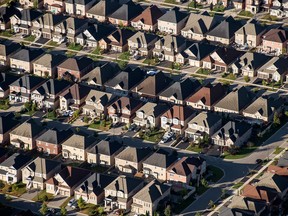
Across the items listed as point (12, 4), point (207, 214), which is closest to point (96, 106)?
point (207, 214)

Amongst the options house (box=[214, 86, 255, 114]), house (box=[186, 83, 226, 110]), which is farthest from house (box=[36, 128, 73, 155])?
house (box=[214, 86, 255, 114])

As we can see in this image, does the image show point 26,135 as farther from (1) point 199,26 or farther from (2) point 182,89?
(1) point 199,26

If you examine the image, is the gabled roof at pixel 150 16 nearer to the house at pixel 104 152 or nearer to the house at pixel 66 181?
the house at pixel 104 152

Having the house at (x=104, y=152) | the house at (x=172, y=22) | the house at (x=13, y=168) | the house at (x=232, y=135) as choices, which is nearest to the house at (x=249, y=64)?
the house at (x=172, y=22)

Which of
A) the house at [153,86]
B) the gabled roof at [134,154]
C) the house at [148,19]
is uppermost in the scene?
the gabled roof at [134,154]

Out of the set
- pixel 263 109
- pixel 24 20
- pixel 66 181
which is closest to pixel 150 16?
pixel 24 20

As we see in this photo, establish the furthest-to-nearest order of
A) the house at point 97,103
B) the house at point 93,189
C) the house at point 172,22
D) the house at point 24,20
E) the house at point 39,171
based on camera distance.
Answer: the house at point 24,20 → the house at point 172,22 → the house at point 97,103 → the house at point 39,171 → the house at point 93,189
